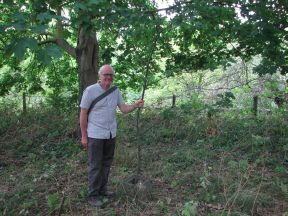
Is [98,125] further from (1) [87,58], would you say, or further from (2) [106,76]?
(1) [87,58]

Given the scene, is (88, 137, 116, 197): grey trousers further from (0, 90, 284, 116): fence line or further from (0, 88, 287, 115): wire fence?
(0, 90, 284, 116): fence line

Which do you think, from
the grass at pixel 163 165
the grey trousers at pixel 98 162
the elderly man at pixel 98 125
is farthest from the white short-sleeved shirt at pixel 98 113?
the grass at pixel 163 165

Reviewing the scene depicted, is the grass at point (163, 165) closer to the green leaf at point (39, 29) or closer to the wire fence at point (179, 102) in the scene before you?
the wire fence at point (179, 102)

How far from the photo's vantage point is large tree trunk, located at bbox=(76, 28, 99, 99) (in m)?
9.45

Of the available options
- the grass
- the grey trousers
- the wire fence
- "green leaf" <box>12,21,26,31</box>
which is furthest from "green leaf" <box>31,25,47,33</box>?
the wire fence

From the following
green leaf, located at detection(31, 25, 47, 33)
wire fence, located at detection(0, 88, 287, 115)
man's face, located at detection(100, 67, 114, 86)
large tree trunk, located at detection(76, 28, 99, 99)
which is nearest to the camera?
green leaf, located at detection(31, 25, 47, 33)

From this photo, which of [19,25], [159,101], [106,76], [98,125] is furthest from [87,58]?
[19,25]

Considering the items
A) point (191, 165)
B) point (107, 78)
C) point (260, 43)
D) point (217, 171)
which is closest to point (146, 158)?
point (191, 165)

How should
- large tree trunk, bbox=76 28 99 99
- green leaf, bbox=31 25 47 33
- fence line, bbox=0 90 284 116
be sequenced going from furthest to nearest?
fence line, bbox=0 90 284 116 → large tree trunk, bbox=76 28 99 99 → green leaf, bbox=31 25 47 33

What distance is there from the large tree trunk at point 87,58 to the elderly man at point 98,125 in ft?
12.4

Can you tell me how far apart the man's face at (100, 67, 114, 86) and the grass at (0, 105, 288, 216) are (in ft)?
3.38

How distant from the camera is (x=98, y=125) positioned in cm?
575

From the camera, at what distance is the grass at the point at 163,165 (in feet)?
19.2

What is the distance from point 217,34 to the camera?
5789 mm
